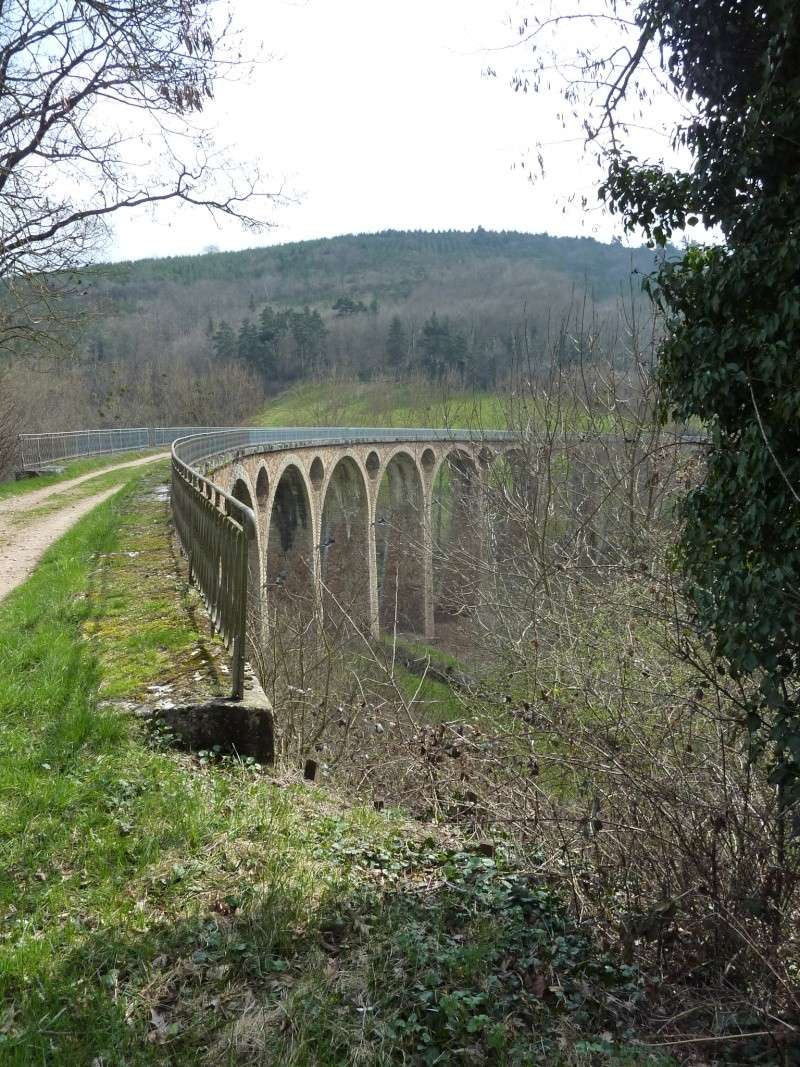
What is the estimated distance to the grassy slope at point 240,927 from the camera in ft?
7.57

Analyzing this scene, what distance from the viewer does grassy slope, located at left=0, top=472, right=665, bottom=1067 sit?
2.31 meters

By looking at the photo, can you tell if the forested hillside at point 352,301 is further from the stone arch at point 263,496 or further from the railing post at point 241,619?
the railing post at point 241,619

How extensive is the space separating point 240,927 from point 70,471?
63.6ft

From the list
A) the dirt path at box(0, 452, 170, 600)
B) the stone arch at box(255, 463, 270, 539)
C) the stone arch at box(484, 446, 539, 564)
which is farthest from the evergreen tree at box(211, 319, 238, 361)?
the stone arch at box(484, 446, 539, 564)

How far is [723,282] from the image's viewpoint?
3594 mm

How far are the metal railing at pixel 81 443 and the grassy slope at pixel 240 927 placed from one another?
18.1 metres

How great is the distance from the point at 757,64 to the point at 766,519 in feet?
6.54

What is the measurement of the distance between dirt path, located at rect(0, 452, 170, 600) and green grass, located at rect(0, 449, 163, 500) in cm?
26

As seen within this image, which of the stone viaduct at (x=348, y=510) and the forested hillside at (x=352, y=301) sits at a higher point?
the forested hillside at (x=352, y=301)

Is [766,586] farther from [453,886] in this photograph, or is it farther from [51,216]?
[51,216]

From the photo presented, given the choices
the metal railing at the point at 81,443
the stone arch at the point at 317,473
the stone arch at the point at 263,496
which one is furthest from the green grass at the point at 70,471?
the stone arch at the point at 317,473

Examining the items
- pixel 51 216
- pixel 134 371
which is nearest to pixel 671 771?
pixel 51 216

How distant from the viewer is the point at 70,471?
20375 millimetres

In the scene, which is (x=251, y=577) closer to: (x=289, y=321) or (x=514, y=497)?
(x=514, y=497)
